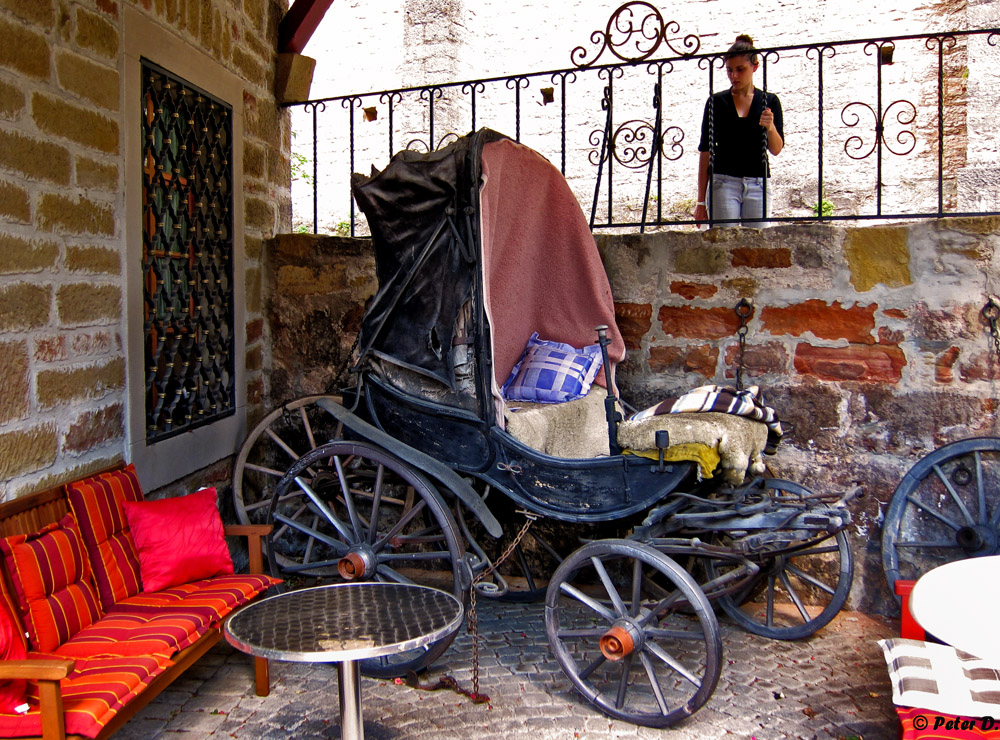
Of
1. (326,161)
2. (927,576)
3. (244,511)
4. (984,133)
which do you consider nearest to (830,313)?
(927,576)

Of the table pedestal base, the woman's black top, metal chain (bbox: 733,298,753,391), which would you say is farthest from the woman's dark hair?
the table pedestal base

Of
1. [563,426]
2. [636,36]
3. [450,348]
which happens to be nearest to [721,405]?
[563,426]

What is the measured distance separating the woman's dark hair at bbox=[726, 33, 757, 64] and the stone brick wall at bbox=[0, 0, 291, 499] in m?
2.89

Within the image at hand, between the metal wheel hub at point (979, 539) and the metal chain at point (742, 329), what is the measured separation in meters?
1.22

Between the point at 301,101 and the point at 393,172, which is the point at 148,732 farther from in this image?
the point at 301,101

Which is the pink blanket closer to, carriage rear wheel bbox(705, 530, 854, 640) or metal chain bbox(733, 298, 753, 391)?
metal chain bbox(733, 298, 753, 391)

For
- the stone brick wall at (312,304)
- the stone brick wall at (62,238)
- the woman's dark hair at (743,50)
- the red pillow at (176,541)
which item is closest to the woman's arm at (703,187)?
the woman's dark hair at (743,50)

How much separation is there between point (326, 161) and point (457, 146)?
7639 millimetres

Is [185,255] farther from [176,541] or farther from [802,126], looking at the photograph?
[802,126]

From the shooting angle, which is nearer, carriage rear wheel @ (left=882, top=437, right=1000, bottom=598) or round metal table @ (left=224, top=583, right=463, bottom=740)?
round metal table @ (left=224, top=583, right=463, bottom=740)

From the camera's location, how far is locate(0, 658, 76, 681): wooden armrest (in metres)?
2.21

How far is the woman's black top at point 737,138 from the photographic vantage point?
4965 millimetres

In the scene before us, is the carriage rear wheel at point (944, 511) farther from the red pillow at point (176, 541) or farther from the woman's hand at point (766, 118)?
the red pillow at point (176, 541)

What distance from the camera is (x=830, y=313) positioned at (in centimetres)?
418
